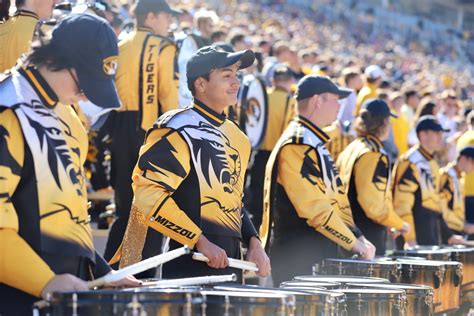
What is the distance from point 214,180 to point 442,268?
7.71ft

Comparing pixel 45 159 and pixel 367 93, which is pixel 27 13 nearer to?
pixel 45 159

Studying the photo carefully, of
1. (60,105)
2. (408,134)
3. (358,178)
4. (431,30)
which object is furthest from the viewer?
(431,30)

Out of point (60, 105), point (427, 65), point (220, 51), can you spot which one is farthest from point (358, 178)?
point (427, 65)

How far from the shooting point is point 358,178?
8.71 meters

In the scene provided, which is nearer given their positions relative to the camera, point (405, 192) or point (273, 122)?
point (405, 192)

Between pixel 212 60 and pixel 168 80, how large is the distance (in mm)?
2105

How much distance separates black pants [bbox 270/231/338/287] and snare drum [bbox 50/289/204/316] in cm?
345

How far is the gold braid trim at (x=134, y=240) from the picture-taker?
231 inches

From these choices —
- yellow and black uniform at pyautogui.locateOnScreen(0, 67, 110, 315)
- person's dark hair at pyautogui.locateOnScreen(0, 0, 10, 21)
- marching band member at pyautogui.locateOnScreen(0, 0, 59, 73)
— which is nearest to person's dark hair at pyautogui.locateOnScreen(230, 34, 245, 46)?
marching band member at pyautogui.locateOnScreen(0, 0, 59, 73)

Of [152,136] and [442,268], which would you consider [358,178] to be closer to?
[442,268]

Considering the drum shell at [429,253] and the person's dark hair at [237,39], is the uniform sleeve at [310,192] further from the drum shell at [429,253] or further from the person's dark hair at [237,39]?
the person's dark hair at [237,39]

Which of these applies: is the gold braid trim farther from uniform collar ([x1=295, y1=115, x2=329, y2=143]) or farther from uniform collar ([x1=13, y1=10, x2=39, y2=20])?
uniform collar ([x1=295, y1=115, x2=329, y2=143])

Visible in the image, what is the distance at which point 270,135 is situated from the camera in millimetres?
11375

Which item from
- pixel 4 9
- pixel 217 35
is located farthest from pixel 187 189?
pixel 217 35
